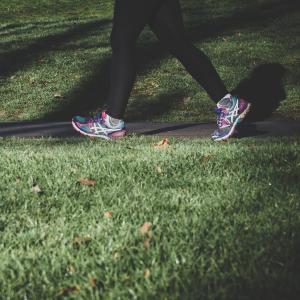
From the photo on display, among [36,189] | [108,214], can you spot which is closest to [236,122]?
[36,189]

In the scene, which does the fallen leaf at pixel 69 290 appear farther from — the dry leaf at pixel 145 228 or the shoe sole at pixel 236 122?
the shoe sole at pixel 236 122

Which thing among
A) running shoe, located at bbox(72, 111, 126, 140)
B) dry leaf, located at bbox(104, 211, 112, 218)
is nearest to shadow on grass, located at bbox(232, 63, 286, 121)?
running shoe, located at bbox(72, 111, 126, 140)

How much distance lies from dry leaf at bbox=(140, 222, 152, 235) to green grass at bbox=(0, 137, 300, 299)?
2cm

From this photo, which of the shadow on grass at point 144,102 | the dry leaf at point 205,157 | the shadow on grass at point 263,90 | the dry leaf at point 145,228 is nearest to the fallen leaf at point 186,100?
the shadow on grass at point 144,102

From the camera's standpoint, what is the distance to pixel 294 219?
84.1 inches

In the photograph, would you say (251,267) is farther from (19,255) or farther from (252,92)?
(252,92)

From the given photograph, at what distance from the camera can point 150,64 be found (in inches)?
427

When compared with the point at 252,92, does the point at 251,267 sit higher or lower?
higher

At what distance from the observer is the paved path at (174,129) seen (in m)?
5.39

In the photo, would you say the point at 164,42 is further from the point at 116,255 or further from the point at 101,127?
the point at 116,255

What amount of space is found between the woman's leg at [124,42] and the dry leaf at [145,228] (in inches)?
85.5

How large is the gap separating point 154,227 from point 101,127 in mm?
2339

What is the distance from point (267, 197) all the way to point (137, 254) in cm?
82

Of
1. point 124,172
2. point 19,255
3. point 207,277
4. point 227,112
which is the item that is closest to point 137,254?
point 207,277
